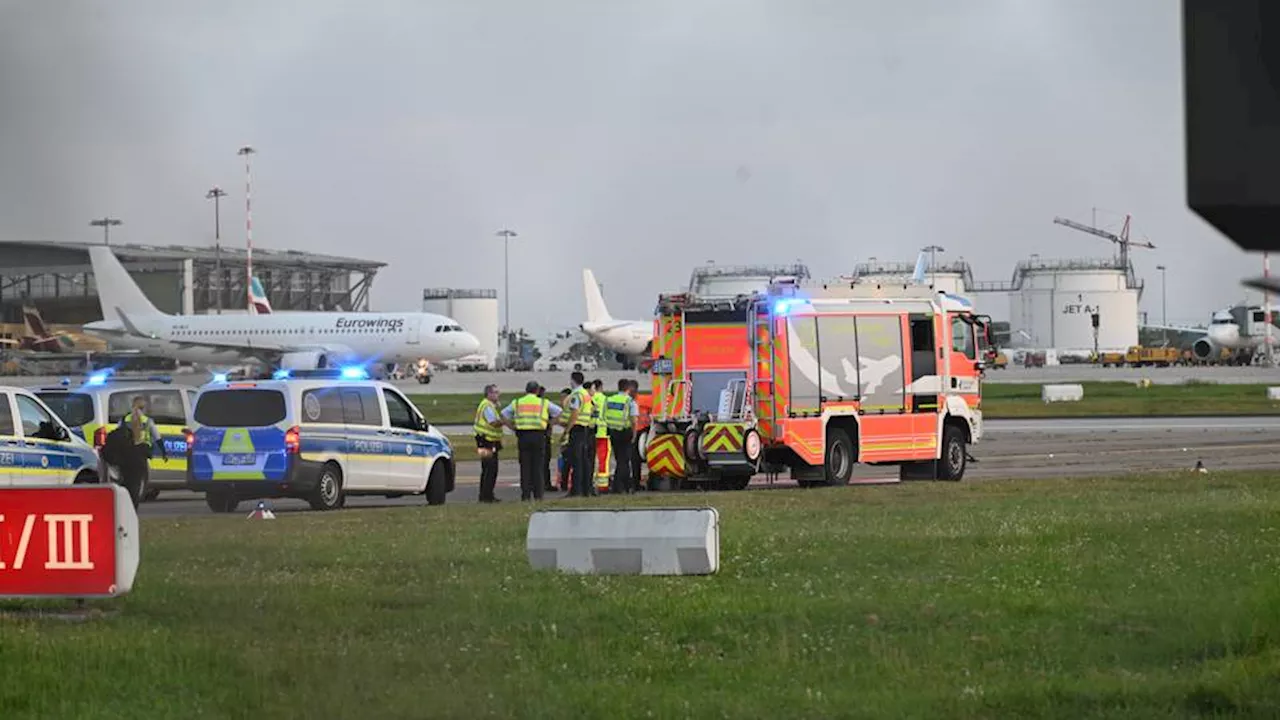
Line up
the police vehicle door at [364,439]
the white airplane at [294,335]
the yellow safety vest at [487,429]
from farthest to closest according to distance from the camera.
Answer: the white airplane at [294,335], the yellow safety vest at [487,429], the police vehicle door at [364,439]

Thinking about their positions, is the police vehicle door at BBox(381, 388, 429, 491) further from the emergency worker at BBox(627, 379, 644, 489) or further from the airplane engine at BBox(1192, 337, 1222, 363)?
the airplane engine at BBox(1192, 337, 1222, 363)

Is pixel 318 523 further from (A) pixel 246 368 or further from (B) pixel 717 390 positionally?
(A) pixel 246 368

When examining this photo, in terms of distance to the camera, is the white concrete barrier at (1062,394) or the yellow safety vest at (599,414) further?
the white concrete barrier at (1062,394)

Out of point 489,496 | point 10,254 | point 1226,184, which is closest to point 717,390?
point 489,496

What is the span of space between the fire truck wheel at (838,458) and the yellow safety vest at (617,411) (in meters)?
3.39

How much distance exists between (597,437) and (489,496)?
2537mm

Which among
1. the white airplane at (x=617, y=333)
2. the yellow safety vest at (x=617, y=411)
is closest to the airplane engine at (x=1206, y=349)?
the white airplane at (x=617, y=333)

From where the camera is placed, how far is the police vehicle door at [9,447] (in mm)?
23766

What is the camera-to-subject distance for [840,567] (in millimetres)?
16453

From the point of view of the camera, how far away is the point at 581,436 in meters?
31.5

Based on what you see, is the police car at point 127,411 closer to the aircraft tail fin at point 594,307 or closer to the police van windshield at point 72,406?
the police van windshield at point 72,406

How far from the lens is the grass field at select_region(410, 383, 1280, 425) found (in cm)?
6131

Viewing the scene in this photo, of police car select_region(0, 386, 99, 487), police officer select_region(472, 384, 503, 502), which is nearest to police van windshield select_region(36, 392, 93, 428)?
police officer select_region(472, 384, 503, 502)

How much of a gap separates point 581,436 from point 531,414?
1.52m
